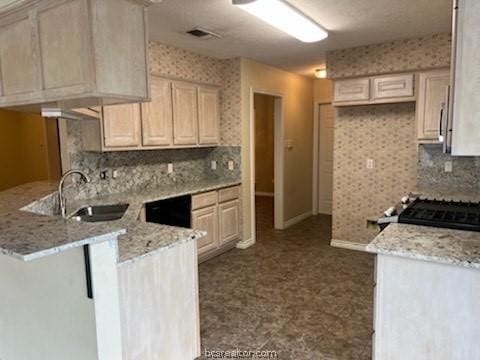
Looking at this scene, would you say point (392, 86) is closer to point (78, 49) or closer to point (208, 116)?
point (208, 116)

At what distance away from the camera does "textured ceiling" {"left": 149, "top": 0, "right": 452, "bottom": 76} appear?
2.86m

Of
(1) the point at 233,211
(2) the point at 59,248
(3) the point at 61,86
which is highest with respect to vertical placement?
(3) the point at 61,86

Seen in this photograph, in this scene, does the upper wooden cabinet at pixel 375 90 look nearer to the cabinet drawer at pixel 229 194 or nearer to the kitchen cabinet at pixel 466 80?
the cabinet drawer at pixel 229 194

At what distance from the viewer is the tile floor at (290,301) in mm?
2627

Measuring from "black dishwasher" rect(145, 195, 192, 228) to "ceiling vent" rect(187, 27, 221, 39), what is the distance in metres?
1.71

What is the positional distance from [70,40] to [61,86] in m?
0.24

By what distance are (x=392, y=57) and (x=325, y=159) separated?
283cm

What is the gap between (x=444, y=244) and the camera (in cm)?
199

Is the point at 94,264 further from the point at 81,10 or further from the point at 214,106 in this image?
the point at 214,106

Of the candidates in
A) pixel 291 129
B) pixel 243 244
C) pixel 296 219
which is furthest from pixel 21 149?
pixel 296 219

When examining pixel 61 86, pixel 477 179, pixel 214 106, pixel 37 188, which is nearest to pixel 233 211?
pixel 214 106

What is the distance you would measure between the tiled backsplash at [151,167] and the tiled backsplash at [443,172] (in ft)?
7.40

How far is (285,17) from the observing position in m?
2.93

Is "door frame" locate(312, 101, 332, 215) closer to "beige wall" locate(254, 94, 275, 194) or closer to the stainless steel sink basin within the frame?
"beige wall" locate(254, 94, 275, 194)
